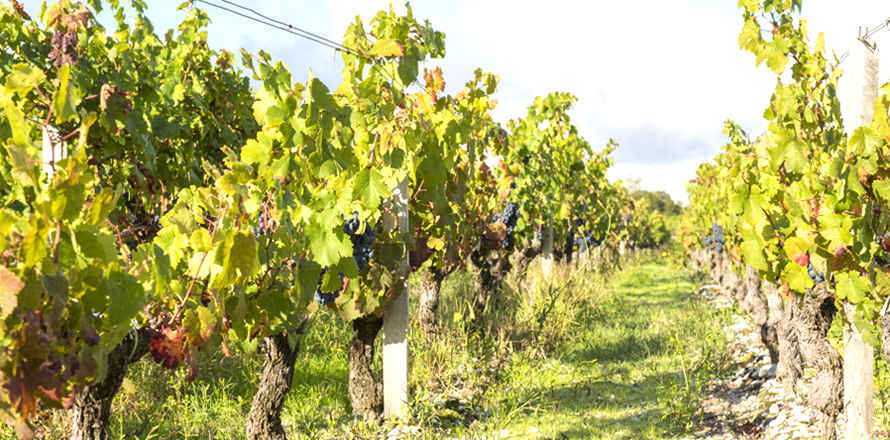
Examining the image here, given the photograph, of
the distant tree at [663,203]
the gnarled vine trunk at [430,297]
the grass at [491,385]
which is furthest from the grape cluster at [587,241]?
the distant tree at [663,203]

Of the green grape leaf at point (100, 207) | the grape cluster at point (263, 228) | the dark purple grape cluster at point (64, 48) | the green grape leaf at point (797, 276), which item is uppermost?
the dark purple grape cluster at point (64, 48)

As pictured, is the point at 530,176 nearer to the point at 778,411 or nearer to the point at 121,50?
the point at 778,411

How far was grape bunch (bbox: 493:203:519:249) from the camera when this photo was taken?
257 inches

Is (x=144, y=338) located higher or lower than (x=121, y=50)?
lower

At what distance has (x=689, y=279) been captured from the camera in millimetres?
13570

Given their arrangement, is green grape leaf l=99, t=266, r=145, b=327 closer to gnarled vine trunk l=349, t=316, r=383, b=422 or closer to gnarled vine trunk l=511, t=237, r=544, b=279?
gnarled vine trunk l=349, t=316, r=383, b=422

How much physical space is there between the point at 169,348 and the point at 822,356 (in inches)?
141

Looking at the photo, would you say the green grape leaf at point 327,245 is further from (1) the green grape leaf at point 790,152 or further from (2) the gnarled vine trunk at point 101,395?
(1) the green grape leaf at point 790,152

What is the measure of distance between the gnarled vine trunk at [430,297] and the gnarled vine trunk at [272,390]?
178 cm

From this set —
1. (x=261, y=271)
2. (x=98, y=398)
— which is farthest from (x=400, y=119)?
(x=98, y=398)

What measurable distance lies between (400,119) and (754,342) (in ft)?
16.1

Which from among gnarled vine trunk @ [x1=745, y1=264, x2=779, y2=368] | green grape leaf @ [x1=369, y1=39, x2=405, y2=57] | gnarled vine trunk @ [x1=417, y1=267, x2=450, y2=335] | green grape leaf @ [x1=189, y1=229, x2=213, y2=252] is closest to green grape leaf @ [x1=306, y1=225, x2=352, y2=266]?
green grape leaf @ [x1=189, y1=229, x2=213, y2=252]

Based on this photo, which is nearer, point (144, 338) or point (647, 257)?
point (144, 338)

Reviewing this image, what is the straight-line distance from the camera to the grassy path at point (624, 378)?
3.94 meters
